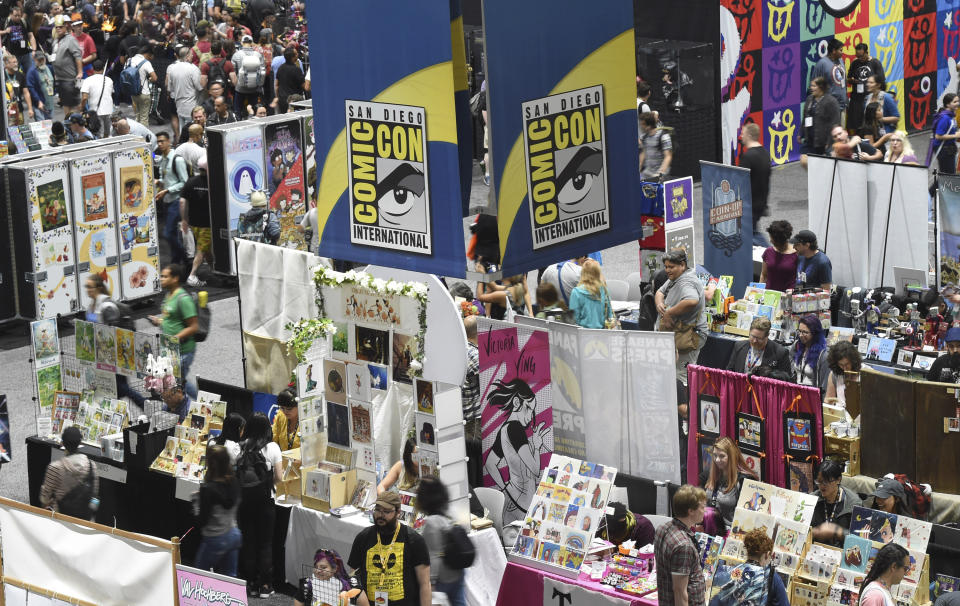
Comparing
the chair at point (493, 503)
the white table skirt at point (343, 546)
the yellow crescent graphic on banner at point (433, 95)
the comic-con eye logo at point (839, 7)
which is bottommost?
the white table skirt at point (343, 546)

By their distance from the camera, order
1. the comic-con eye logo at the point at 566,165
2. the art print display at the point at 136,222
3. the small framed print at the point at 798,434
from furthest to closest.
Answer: the art print display at the point at 136,222, the small framed print at the point at 798,434, the comic-con eye logo at the point at 566,165

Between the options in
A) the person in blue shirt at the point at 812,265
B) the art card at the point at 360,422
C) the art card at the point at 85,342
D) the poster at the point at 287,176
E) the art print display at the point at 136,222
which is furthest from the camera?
the poster at the point at 287,176

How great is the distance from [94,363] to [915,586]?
21.1ft

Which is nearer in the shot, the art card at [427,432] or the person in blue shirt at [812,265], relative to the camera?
the art card at [427,432]

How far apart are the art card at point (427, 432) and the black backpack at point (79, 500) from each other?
2275 millimetres

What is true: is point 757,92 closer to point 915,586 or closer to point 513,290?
point 513,290

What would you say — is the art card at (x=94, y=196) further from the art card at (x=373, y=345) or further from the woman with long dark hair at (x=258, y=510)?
the art card at (x=373, y=345)

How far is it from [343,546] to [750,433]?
269cm

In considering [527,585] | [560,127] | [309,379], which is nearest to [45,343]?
[309,379]

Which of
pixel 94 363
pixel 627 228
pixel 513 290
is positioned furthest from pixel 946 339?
pixel 94 363

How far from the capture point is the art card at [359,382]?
929 cm

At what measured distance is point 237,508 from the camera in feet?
30.5

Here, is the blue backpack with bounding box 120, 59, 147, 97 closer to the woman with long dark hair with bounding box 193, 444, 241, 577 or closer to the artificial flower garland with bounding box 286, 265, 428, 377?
the artificial flower garland with bounding box 286, 265, 428, 377

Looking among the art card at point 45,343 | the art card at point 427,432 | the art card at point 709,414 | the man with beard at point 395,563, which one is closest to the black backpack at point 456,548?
the man with beard at point 395,563
